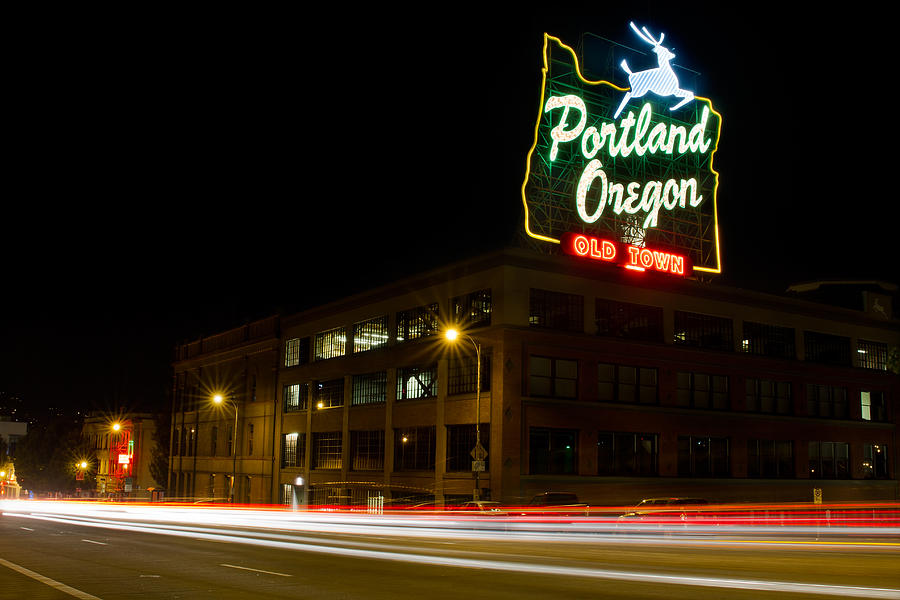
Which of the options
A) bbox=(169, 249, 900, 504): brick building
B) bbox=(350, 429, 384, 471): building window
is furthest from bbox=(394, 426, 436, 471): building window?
bbox=(350, 429, 384, 471): building window

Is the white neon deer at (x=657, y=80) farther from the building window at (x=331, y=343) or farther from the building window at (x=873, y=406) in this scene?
the building window at (x=873, y=406)

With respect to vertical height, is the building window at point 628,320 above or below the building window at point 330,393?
above

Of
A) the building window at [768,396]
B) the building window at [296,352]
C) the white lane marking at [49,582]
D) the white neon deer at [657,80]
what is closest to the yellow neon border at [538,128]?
the white neon deer at [657,80]

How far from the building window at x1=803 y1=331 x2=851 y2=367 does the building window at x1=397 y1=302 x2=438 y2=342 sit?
24649 mm

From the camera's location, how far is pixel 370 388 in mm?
58156

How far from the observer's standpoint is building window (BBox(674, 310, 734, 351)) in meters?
53.1

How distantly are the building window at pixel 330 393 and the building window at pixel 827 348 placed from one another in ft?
99.8

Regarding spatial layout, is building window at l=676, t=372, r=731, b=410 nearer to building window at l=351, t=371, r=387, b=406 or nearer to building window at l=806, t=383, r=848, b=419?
building window at l=806, t=383, r=848, b=419

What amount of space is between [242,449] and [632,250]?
122 ft

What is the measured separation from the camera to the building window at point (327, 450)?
198ft

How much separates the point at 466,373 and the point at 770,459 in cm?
2033

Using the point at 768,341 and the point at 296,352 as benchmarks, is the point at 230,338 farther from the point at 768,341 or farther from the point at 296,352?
the point at 768,341

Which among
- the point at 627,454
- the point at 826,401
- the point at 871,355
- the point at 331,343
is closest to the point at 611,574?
the point at 627,454

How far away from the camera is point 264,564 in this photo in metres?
19.7
